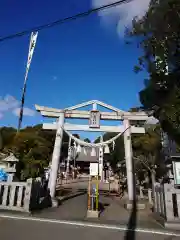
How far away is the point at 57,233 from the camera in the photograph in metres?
5.74

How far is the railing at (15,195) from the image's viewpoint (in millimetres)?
8633

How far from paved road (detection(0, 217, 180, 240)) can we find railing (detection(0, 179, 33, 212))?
5.96ft

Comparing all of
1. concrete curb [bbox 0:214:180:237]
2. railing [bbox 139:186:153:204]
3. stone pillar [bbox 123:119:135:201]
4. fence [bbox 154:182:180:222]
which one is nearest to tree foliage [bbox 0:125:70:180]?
stone pillar [bbox 123:119:135:201]

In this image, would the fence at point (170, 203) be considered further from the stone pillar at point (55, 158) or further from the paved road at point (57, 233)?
the stone pillar at point (55, 158)

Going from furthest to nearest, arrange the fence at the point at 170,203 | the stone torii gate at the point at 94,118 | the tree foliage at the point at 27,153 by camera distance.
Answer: the tree foliage at the point at 27,153 < the stone torii gate at the point at 94,118 < the fence at the point at 170,203

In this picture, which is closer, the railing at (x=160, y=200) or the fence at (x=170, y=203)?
the fence at (x=170, y=203)

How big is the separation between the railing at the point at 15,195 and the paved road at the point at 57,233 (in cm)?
182

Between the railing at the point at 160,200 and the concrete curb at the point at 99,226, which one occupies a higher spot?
the railing at the point at 160,200

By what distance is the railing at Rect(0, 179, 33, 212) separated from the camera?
8.63 meters

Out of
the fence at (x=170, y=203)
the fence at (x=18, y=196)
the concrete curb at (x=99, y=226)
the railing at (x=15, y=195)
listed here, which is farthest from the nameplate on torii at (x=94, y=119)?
the concrete curb at (x=99, y=226)

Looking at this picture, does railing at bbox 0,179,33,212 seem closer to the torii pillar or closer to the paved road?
the paved road

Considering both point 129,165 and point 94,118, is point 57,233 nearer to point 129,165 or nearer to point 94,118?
point 129,165

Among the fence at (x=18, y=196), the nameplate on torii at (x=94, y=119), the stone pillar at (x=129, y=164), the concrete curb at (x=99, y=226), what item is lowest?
the concrete curb at (x=99, y=226)

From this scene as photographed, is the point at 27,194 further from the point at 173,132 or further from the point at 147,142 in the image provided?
the point at 147,142
